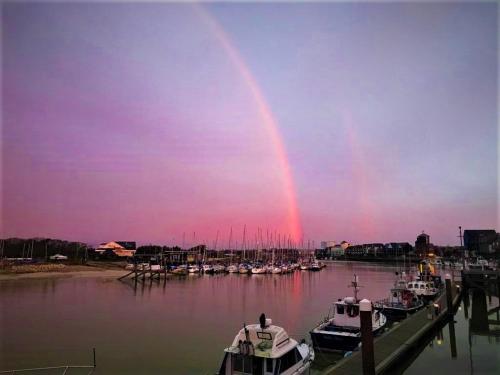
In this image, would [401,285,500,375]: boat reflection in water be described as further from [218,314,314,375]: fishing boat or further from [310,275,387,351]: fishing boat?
[218,314,314,375]: fishing boat

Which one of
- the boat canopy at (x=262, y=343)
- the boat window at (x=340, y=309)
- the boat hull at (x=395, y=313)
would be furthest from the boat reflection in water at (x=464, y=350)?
the boat canopy at (x=262, y=343)

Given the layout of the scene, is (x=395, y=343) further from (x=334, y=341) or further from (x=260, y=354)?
(x=260, y=354)

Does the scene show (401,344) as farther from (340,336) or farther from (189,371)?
(189,371)

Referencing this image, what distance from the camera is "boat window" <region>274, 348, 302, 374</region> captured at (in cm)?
1419

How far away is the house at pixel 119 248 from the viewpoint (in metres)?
170

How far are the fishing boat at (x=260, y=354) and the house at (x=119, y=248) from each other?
159127mm

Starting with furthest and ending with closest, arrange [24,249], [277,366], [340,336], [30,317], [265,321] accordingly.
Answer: [24,249] < [30,317] < [340,336] < [265,321] < [277,366]

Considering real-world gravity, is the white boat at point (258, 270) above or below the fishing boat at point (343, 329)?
below

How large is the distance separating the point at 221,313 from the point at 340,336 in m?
22.5

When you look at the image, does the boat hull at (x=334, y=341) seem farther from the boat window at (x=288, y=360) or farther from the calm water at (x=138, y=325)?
the boat window at (x=288, y=360)

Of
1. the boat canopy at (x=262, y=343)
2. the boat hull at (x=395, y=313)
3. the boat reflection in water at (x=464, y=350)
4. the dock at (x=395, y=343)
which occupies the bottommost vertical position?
the boat reflection in water at (x=464, y=350)

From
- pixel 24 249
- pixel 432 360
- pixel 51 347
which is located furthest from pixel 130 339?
pixel 24 249

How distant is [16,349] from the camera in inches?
1044

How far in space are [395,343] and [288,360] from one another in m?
8.83
